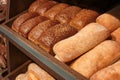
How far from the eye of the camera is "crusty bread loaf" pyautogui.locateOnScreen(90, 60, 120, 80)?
948 millimetres

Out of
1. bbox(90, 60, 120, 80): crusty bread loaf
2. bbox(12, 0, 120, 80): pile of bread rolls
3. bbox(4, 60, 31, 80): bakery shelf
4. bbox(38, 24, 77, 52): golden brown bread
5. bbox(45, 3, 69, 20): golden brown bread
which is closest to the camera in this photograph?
bbox(90, 60, 120, 80): crusty bread loaf

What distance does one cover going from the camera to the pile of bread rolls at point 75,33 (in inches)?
41.6

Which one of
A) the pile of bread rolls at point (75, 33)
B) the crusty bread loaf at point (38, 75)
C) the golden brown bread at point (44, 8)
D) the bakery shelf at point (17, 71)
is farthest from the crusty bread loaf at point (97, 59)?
the bakery shelf at point (17, 71)

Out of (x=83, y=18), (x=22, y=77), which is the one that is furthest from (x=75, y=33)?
(x=22, y=77)

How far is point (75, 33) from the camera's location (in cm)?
125

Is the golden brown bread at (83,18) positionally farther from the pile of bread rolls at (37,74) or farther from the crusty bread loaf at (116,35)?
the pile of bread rolls at (37,74)

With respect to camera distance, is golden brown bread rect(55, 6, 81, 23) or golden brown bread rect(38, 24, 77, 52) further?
golden brown bread rect(55, 6, 81, 23)

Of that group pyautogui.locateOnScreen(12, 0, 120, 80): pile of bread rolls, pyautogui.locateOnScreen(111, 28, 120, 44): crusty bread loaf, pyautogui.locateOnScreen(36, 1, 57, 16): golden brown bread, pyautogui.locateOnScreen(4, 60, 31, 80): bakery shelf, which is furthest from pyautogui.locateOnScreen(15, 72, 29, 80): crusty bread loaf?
pyautogui.locateOnScreen(111, 28, 120, 44): crusty bread loaf

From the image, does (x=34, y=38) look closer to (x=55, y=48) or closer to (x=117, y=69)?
(x=55, y=48)

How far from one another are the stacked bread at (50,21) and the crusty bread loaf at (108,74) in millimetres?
321

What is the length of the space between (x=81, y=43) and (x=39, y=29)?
0.31 m

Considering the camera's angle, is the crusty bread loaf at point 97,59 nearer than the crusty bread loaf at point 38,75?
Yes

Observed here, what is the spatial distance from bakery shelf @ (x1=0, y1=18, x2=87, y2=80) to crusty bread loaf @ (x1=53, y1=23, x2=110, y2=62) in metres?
0.05

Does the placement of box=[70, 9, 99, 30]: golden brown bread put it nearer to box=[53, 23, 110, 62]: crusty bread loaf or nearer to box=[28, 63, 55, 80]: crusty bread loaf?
box=[53, 23, 110, 62]: crusty bread loaf
